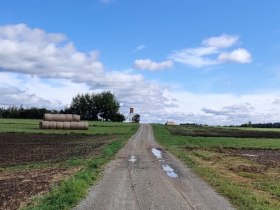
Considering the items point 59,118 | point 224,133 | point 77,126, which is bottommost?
point 224,133

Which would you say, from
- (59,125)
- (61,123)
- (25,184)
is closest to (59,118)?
(61,123)

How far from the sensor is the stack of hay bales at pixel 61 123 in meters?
86.2

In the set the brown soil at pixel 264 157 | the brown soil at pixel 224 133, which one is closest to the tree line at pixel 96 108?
the brown soil at pixel 224 133

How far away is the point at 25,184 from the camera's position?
18.9m

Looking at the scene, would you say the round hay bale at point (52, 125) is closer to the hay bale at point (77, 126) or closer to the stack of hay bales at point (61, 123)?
the stack of hay bales at point (61, 123)

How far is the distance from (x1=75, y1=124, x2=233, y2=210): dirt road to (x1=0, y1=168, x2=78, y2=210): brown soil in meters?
2.06

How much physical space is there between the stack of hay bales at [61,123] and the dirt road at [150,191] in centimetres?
6307

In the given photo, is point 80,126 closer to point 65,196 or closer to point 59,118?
point 59,118

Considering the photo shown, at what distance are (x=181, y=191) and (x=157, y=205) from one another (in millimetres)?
3047

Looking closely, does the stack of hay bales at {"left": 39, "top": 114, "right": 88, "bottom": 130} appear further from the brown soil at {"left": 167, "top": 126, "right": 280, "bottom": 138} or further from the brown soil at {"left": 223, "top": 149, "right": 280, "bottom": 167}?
the brown soil at {"left": 223, "top": 149, "right": 280, "bottom": 167}

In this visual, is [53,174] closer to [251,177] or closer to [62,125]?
[251,177]

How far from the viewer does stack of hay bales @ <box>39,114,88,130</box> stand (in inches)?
3396

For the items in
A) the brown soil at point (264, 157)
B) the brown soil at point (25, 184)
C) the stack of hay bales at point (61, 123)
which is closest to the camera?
the brown soil at point (25, 184)

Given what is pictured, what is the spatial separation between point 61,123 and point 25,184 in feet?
226
